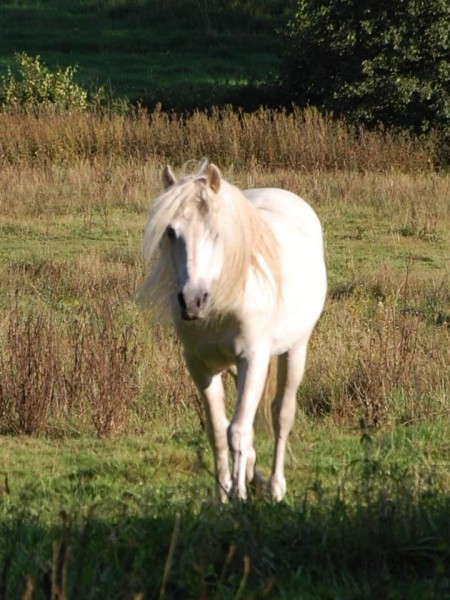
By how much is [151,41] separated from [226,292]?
30.1 meters

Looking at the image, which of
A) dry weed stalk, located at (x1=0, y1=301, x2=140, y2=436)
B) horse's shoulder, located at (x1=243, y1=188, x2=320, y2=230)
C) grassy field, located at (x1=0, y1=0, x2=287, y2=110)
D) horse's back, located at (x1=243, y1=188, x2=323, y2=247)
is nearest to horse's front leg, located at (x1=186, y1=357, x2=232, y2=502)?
horse's back, located at (x1=243, y1=188, x2=323, y2=247)

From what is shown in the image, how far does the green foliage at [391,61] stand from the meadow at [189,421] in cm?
543

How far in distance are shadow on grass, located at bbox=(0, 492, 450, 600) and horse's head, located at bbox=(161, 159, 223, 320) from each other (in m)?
0.88

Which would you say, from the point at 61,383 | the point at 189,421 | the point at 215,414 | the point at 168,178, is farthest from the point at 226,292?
the point at 61,383

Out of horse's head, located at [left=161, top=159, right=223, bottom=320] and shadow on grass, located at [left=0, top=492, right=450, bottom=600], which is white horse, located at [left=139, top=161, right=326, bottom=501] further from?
shadow on grass, located at [left=0, top=492, right=450, bottom=600]

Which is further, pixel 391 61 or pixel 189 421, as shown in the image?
pixel 391 61

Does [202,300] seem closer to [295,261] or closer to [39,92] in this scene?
[295,261]

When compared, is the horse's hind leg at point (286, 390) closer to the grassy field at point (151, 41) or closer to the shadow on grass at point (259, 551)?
the shadow on grass at point (259, 551)

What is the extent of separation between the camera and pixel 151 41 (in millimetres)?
34281

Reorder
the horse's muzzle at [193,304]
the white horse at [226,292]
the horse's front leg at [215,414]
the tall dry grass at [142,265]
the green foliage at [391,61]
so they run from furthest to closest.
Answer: the green foliage at [391,61], the tall dry grass at [142,265], the horse's front leg at [215,414], the white horse at [226,292], the horse's muzzle at [193,304]

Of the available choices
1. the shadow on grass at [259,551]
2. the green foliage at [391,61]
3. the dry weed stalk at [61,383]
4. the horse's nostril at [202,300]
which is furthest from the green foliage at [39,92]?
the shadow on grass at [259,551]

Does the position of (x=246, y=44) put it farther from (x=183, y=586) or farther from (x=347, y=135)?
(x=183, y=586)

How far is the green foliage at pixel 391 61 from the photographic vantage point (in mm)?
22453

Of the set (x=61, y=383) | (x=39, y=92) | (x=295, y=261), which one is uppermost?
(x=295, y=261)
